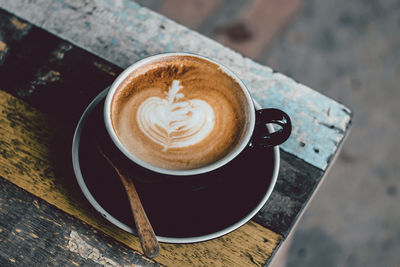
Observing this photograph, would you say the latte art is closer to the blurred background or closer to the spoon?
the spoon

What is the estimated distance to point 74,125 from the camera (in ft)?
2.24

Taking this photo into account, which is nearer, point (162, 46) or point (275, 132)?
point (275, 132)

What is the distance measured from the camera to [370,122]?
4.90 feet

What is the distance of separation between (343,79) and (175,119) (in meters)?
1.17

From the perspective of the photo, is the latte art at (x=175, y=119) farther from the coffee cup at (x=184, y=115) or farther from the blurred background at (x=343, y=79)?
the blurred background at (x=343, y=79)

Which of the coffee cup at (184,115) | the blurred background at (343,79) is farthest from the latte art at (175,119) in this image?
the blurred background at (343,79)

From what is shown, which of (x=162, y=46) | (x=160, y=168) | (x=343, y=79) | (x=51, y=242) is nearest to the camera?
(x=160, y=168)

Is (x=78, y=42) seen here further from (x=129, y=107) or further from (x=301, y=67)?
(x=301, y=67)

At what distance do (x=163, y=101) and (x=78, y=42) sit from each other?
11.5 inches

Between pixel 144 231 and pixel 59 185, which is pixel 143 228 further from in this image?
pixel 59 185

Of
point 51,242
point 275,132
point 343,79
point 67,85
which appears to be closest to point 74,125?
point 67,85

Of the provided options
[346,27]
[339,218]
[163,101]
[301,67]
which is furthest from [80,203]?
[346,27]

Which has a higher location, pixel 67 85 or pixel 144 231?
pixel 67 85

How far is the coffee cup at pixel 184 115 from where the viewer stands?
0.54m
